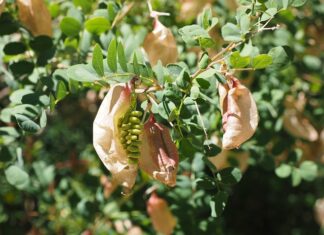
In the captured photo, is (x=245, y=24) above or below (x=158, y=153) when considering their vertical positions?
above

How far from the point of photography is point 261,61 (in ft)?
3.43

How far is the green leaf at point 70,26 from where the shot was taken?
1.32m

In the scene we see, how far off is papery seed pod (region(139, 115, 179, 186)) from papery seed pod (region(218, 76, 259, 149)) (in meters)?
0.10

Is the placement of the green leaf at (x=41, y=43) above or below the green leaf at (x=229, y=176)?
above

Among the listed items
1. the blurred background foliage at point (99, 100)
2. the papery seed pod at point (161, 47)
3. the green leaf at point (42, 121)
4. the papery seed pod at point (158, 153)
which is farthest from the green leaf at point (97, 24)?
the papery seed pod at point (158, 153)

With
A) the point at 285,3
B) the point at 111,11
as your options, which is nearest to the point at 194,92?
the point at 285,3

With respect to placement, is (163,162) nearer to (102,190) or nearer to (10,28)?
(10,28)

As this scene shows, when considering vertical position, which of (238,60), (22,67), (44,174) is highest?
(238,60)

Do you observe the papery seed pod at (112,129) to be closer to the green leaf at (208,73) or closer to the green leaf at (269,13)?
the green leaf at (208,73)

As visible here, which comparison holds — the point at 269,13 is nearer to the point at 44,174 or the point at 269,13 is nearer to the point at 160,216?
the point at 160,216

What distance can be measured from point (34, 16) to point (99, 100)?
2.32 feet

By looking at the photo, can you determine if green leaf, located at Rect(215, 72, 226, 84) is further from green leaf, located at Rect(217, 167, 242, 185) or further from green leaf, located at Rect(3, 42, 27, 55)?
green leaf, located at Rect(3, 42, 27, 55)

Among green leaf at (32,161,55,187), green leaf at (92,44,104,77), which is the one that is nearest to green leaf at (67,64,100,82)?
green leaf at (92,44,104,77)

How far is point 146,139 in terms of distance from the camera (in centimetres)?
103
